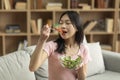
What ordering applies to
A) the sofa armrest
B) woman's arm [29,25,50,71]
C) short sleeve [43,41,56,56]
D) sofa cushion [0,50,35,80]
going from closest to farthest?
woman's arm [29,25,50,71] → short sleeve [43,41,56,56] → sofa cushion [0,50,35,80] → the sofa armrest

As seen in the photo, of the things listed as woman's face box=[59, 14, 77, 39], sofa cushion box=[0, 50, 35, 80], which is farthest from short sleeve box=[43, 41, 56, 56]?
sofa cushion box=[0, 50, 35, 80]

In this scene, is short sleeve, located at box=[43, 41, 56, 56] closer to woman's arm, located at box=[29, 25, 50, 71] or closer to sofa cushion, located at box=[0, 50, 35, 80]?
woman's arm, located at box=[29, 25, 50, 71]

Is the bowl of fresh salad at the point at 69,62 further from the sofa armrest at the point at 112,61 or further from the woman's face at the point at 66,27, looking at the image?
the sofa armrest at the point at 112,61

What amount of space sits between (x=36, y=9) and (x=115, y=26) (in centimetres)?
124

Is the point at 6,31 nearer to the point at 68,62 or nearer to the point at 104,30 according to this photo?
the point at 104,30

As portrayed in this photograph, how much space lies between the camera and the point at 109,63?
2.83 m

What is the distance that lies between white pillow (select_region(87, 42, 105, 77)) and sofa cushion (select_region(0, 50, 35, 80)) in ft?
2.39

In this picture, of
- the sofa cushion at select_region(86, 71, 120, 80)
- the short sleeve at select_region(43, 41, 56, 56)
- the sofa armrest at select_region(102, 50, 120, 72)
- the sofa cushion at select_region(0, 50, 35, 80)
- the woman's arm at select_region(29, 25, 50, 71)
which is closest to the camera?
the woman's arm at select_region(29, 25, 50, 71)

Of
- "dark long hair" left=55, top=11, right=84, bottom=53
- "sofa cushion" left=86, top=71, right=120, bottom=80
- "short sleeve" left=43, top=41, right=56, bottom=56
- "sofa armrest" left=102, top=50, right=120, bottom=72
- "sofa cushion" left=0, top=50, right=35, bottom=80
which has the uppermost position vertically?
"dark long hair" left=55, top=11, right=84, bottom=53

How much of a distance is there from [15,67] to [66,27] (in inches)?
27.0

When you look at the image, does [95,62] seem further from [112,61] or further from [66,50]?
[66,50]

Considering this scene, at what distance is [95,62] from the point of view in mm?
2705

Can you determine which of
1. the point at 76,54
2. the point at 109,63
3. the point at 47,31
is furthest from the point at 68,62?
the point at 109,63

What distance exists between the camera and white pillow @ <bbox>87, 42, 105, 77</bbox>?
8.70 feet
